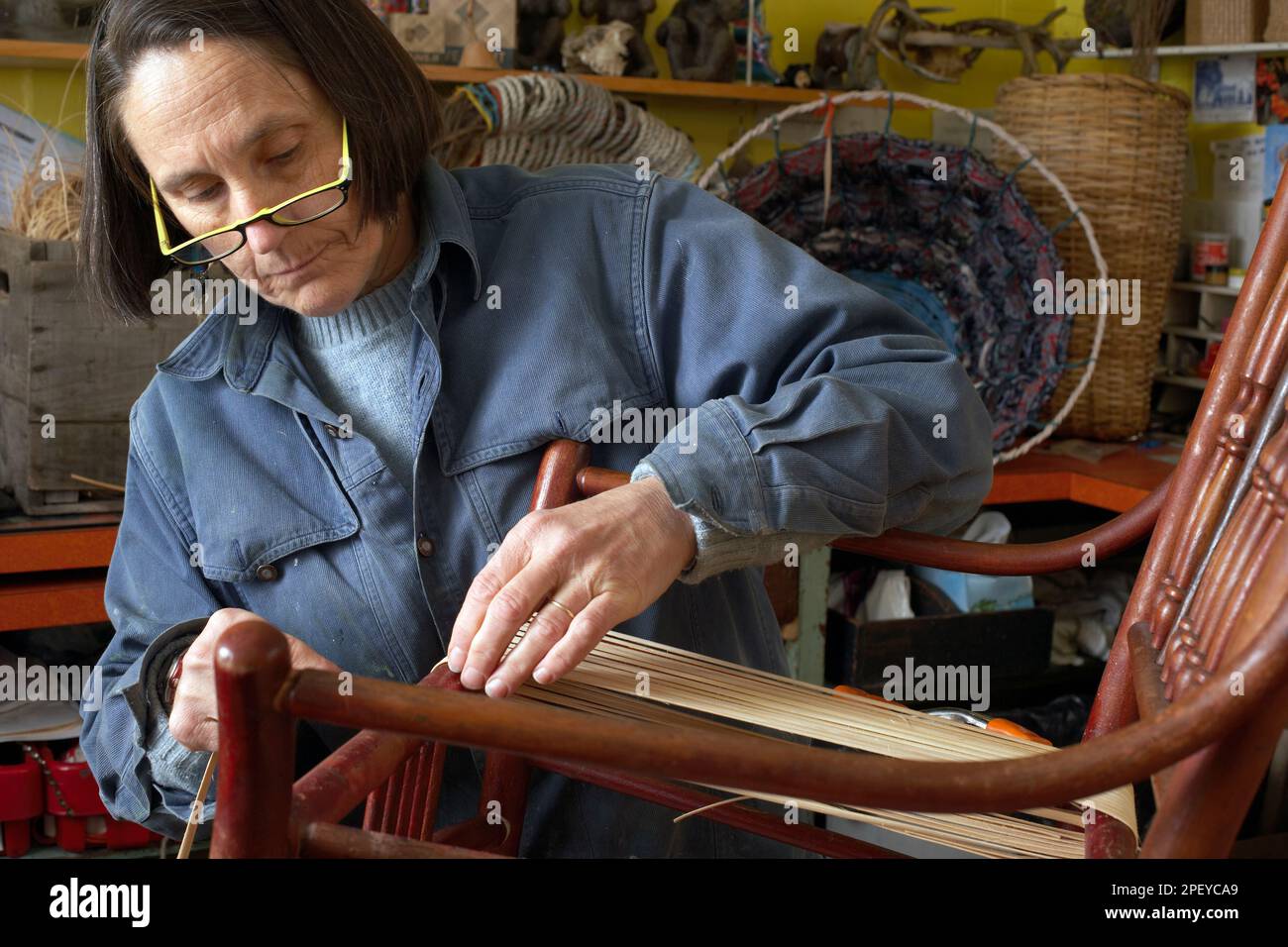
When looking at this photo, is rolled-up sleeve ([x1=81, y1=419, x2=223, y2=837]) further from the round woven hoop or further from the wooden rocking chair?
the round woven hoop

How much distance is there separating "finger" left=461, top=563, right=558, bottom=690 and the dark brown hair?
429 millimetres

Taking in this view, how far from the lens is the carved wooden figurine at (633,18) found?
241 centimetres

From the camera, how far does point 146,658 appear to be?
1.00 metres

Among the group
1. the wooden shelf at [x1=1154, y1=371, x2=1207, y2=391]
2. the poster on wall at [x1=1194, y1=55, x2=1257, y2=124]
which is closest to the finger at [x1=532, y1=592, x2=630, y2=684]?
the wooden shelf at [x1=1154, y1=371, x2=1207, y2=391]

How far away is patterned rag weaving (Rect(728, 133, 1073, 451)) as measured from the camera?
2.16 meters

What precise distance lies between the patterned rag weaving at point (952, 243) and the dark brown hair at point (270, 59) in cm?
107

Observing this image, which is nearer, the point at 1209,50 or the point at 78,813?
the point at 78,813

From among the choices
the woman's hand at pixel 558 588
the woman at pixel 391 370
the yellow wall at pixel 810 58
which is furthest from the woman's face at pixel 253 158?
the yellow wall at pixel 810 58

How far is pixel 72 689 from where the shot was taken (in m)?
2.10

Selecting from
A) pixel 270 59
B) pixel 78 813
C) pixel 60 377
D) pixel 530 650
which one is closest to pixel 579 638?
pixel 530 650

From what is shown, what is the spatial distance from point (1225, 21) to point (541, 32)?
4.63 ft

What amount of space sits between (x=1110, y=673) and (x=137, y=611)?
855 millimetres

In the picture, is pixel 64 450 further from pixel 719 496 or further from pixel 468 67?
pixel 719 496

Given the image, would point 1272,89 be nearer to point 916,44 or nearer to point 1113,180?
point 1113,180
